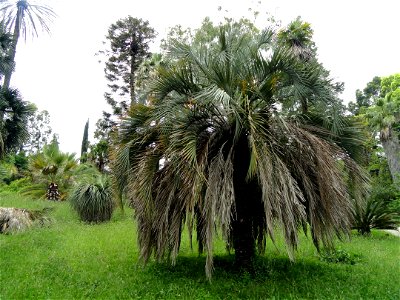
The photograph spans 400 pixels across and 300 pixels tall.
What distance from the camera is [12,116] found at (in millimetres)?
11234

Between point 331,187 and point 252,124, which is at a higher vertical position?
point 252,124

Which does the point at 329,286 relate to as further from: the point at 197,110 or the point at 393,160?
A: the point at 393,160

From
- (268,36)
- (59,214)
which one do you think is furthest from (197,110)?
(59,214)

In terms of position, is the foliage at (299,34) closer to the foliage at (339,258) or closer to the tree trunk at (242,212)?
the foliage at (339,258)

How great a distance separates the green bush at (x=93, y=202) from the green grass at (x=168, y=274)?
376cm

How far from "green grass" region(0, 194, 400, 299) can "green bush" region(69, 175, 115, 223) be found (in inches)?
148

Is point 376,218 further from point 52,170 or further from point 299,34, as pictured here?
point 52,170

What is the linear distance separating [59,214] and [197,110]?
1043 cm

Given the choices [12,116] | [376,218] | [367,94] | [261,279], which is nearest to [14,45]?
[12,116]

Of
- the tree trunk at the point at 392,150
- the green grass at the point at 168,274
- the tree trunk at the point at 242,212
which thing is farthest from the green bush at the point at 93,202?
the tree trunk at the point at 392,150

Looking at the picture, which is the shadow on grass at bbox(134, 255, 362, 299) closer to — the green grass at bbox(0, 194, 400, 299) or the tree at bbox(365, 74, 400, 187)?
the green grass at bbox(0, 194, 400, 299)

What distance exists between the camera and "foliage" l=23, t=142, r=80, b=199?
18109 mm

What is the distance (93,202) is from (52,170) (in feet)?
17.1

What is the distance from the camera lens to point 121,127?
7.02 m
